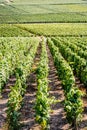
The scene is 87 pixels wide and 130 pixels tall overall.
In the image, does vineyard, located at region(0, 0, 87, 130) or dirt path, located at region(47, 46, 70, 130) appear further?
dirt path, located at region(47, 46, 70, 130)

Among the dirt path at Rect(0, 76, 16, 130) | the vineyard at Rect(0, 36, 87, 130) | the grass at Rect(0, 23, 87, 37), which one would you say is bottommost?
the grass at Rect(0, 23, 87, 37)

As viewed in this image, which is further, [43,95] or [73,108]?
[43,95]

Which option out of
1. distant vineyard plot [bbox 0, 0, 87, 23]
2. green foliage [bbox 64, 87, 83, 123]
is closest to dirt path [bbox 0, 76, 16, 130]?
green foliage [bbox 64, 87, 83, 123]

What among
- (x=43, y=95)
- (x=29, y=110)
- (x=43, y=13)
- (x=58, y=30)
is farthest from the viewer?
(x=43, y=13)

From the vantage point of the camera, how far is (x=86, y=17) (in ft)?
419

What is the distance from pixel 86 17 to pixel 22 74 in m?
107

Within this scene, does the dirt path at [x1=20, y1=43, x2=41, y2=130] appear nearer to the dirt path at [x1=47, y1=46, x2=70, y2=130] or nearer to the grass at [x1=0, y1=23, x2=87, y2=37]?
the dirt path at [x1=47, y1=46, x2=70, y2=130]

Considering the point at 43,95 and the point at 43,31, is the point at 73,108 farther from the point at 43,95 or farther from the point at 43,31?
the point at 43,31

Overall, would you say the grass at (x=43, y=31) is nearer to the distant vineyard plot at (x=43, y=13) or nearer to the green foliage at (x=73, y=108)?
the distant vineyard plot at (x=43, y=13)

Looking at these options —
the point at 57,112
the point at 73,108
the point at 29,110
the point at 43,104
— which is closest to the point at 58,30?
the point at 29,110

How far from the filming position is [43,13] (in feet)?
459

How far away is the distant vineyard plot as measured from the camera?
12310 cm

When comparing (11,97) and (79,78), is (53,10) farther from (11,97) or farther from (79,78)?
(11,97)

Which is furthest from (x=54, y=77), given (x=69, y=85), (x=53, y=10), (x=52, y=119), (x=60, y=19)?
(x=53, y=10)
